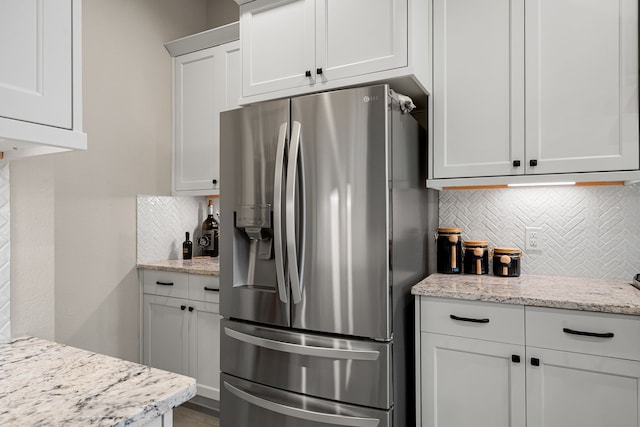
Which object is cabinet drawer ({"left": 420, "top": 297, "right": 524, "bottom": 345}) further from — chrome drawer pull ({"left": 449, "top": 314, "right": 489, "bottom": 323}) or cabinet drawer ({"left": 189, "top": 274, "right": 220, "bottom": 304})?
cabinet drawer ({"left": 189, "top": 274, "right": 220, "bottom": 304})

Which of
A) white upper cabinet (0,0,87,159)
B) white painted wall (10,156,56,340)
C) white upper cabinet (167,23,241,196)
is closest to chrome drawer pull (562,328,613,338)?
white upper cabinet (0,0,87,159)

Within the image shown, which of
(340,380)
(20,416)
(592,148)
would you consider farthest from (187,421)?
(592,148)

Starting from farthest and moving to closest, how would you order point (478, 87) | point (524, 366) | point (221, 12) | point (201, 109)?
point (221, 12) → point (201, 109) → point (478, 87) → point (524, 366)

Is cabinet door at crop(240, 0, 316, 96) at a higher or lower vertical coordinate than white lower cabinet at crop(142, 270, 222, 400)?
higher

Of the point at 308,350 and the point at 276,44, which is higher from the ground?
the point at 276,44

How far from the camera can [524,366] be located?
5.44 feet

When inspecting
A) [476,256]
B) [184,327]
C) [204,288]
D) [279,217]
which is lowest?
[184,327]

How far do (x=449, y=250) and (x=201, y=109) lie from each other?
6.40 feet

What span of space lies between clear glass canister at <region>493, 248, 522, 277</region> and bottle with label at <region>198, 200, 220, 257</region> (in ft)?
6.53

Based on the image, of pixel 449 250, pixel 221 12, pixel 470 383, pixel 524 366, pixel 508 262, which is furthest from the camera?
pixel 221 12

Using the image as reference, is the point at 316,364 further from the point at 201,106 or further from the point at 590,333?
Answer: the point at 201,106

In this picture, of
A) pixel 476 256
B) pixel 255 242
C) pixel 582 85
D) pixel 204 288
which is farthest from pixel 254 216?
pixel 582 85

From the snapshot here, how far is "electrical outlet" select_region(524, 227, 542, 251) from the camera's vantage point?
7.20 ft

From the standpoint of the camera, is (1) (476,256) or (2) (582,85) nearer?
(2) (582,85)
